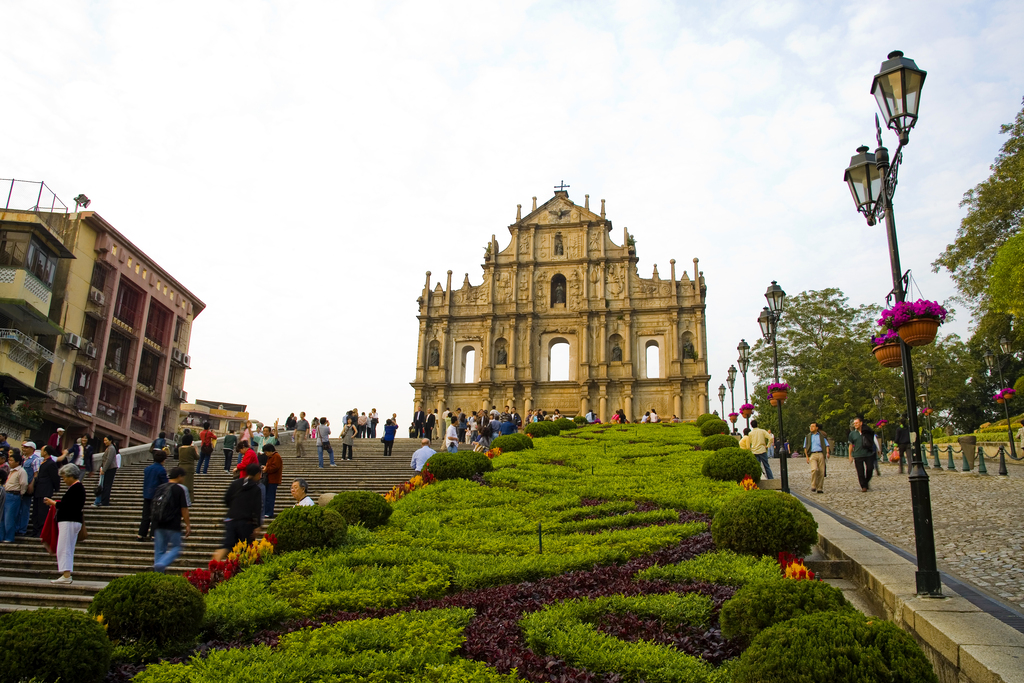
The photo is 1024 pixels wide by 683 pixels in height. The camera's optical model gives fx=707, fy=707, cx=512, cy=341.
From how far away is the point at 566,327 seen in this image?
44.3 metres

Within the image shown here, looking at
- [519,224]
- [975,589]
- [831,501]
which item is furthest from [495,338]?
[975,589]

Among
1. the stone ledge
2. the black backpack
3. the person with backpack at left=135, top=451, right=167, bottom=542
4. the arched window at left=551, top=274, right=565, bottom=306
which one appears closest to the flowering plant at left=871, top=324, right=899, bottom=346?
the stone ledge

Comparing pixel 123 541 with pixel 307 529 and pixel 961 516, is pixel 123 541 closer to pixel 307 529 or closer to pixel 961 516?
pixel 307 529

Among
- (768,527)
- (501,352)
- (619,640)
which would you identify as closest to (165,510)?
(619,640)

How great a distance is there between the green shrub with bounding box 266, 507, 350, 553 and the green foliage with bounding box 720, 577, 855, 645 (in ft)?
18.6

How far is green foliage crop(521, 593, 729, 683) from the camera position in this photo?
542 cm

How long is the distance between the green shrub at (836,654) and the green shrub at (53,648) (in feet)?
15.5

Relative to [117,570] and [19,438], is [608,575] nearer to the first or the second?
[117,570]

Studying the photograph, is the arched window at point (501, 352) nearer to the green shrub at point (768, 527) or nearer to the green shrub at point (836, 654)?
the green shrub at point (768, 527)

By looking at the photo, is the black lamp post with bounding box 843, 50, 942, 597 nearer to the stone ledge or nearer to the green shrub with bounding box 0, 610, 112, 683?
the stone ledge

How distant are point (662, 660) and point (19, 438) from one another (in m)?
28.2

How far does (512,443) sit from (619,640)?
50.4ft

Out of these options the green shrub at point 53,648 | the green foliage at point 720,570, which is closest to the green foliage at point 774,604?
the green foliage at point 720,570

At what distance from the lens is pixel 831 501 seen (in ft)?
47.2
